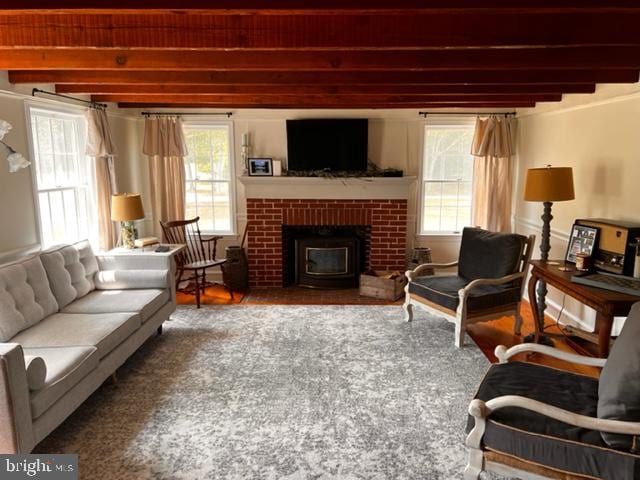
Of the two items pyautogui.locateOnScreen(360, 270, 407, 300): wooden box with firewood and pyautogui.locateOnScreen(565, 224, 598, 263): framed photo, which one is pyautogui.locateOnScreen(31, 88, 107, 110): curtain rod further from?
pyautogui.locateOnScreen(565, 224, 598, 263): framed photo

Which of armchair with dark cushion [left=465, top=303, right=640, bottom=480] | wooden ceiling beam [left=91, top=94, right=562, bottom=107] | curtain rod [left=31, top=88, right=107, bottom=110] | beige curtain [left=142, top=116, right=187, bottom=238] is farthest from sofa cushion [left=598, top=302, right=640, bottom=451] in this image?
beige curtain [left=142, top=116, right=187, bottom=238]

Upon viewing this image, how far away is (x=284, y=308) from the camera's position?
194 inches

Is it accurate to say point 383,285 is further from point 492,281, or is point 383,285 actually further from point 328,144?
point 328,144

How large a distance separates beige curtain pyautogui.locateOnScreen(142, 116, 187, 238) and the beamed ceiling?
6.62 ft

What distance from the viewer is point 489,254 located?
4344 millimetres

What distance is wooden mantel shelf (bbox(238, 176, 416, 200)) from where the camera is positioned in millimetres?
5621

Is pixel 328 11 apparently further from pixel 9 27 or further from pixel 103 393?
A: pixel 103 393

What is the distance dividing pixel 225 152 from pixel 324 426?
13.2 ft

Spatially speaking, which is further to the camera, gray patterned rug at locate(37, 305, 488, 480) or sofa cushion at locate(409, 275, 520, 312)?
sofa cushion at locate(409, 275, 520, 312)

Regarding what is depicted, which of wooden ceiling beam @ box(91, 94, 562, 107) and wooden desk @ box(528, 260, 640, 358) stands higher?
wooden ceiling beam @ box(91, 94, 562, 107)

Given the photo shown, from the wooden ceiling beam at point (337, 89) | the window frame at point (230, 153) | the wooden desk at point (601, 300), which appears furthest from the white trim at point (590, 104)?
the window frame at point (230, 153)

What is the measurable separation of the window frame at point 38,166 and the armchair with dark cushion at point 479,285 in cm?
328

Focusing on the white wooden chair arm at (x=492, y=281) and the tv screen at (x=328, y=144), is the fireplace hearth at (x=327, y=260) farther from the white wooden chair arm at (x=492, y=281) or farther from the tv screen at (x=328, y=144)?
the white wooden chair arm at (x=492, y=281)

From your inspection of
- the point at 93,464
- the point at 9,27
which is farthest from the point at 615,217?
the point at 9,27
